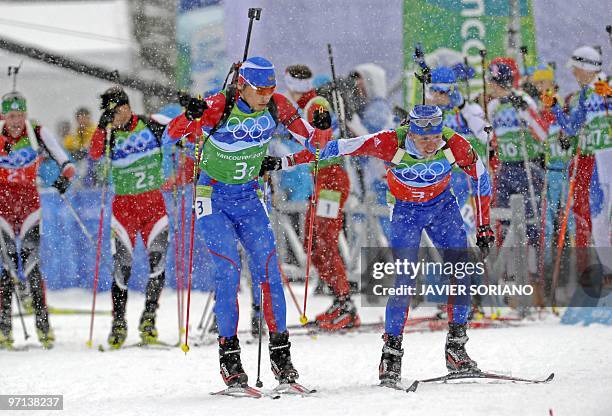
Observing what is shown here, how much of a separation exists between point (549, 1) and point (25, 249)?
260 inches

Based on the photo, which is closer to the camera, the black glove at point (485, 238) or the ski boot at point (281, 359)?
A: the ski boot at point (281, 359)

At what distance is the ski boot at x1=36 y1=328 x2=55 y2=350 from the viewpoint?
365 inches

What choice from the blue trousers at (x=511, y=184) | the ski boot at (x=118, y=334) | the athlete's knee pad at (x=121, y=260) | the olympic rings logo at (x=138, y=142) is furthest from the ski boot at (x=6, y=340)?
the blue trousers at (x=511, y=184)

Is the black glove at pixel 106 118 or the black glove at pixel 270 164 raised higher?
the black glove at pixel 106 118

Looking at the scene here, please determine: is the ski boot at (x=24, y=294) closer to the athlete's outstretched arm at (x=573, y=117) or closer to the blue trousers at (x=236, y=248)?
the blue trousers at (x=236, y=248)

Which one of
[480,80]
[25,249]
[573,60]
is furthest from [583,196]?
[25,249]

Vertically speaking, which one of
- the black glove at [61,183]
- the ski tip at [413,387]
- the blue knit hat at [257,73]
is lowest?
the ski tip at [413,387]

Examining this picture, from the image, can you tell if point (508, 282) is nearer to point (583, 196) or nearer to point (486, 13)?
point (583, 196)

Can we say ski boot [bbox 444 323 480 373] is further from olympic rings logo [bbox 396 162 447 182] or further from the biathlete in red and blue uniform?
olympic rings logo [bbox 396 162 447 182]

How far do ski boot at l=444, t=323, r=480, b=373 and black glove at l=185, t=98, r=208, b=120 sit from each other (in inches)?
83.6

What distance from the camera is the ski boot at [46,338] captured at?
30.5ft

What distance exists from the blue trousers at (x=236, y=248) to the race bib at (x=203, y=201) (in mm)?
23

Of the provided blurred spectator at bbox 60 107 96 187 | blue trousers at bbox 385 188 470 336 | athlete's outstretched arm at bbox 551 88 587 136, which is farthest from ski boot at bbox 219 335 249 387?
blurred spectator at bbox 60 107 96 187

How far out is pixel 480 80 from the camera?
12.0 metres
